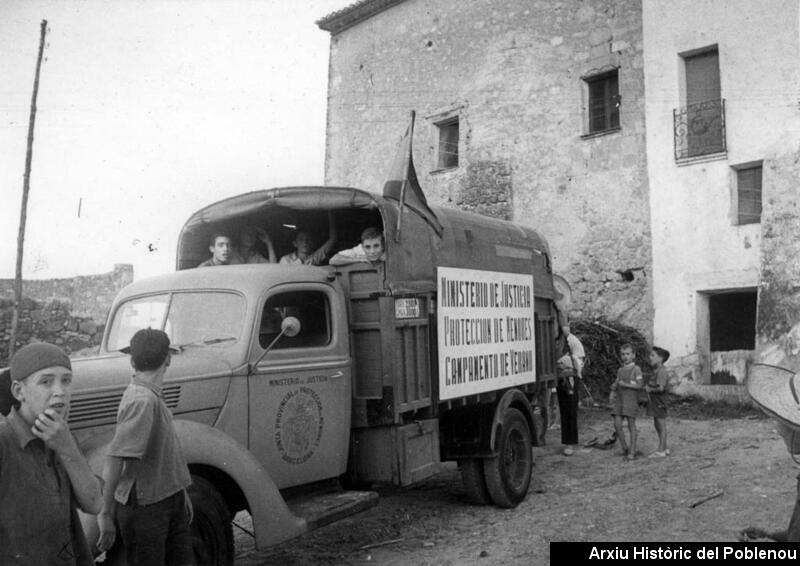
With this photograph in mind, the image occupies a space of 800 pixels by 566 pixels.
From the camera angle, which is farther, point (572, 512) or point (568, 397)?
point (568, 397)

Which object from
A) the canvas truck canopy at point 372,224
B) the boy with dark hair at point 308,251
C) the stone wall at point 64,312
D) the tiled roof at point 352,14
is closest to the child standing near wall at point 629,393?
the canvas truck canopy at point 372,224

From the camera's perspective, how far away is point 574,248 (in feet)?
49.7

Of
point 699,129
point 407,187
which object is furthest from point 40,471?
point 699,129

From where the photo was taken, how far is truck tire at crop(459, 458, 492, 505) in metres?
6.84

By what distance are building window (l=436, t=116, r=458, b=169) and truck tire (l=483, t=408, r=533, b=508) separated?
459 inches

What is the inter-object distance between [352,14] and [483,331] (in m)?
15.4

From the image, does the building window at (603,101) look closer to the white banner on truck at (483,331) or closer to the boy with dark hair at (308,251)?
the white banner on truck at (483,331)

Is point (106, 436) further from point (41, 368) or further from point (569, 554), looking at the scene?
point (569, 554)

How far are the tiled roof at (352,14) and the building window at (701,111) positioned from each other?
8.26m

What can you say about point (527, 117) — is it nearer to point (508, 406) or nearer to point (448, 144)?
point (448, 144)

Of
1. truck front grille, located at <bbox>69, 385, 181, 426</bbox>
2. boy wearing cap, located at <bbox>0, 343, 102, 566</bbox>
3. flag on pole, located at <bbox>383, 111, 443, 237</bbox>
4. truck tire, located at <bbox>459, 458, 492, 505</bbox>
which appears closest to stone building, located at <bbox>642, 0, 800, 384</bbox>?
truck tire, located at <bbox>459, 458, 492, 505</bbox>

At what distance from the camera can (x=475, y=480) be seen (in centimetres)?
684

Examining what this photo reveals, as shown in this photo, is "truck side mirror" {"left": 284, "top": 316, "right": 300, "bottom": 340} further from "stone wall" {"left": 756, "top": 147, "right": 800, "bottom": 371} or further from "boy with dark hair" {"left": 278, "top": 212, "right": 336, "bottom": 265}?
"stone wall" {"left": 756, "top": 147, "right": 800, "bottom": 371}

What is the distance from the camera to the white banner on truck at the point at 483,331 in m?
6.27
